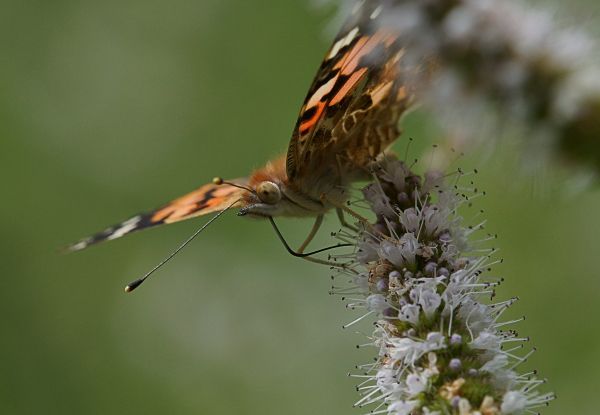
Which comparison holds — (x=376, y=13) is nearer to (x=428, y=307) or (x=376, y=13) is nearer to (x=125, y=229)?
(x=428, y=307)

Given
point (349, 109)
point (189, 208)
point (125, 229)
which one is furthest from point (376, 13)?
point (125, 229)

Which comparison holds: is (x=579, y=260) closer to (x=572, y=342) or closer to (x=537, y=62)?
(x=572, y=342)

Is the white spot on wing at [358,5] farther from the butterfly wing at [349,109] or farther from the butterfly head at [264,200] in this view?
the butterfly head at [264,200]

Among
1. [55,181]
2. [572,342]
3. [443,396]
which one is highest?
[55,181]

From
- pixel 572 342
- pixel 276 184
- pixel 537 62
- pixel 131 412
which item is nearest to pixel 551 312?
pixel 572 342

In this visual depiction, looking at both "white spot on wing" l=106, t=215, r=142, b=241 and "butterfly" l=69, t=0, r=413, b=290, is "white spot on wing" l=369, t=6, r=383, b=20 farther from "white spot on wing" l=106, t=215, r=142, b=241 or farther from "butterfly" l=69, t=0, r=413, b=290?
"white spot on wing" l=106, t=215, r=142, b=241

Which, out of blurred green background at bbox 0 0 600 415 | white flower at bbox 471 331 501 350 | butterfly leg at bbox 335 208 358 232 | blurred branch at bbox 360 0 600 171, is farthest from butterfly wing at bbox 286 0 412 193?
blurred green background at bbox 0 0 600 415
